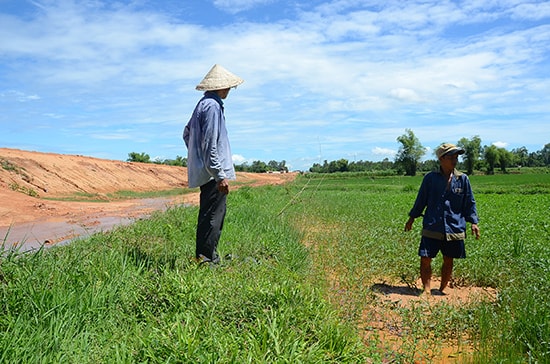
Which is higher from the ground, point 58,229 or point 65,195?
point 65,195

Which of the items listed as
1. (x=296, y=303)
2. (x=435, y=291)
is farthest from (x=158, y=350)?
(x=435, y=291)

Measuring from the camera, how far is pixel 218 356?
2.83 metres

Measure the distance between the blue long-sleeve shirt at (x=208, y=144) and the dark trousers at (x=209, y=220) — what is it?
0.15m

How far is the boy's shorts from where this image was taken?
5.17 m

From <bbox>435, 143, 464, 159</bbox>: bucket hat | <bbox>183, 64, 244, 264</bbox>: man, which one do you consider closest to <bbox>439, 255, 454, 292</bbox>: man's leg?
<bbox>435, 143, 464, 159</bbox>: bucket hat

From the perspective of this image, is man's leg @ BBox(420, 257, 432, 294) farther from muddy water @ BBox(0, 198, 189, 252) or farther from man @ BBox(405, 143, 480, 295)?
muddy water @ BBox(0, 198, 189, 252)

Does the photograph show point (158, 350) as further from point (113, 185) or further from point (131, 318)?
point (113, 185)

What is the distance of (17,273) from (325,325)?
2631mm

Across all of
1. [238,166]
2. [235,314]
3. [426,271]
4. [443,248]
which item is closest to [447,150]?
[443,248]

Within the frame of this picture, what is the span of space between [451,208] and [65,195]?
21510 millimetres

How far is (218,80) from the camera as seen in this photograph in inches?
204

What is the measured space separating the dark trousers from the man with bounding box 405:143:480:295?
242 cm

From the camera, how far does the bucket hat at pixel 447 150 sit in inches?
197

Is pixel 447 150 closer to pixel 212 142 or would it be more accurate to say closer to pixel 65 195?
pixel 212 142
